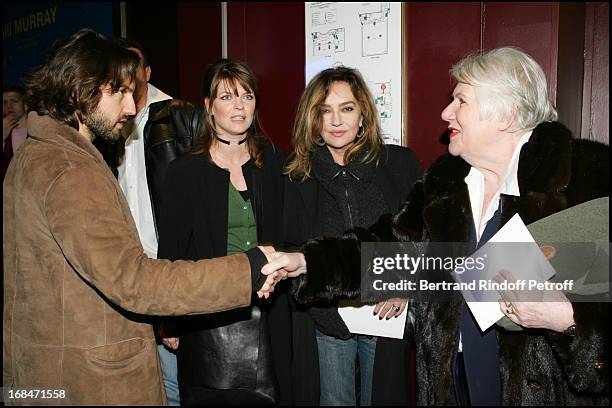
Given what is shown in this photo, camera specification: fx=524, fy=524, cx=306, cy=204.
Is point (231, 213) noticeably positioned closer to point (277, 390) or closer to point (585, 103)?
point (277, 390)

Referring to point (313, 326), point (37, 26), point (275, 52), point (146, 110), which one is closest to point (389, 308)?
point (313, 326)

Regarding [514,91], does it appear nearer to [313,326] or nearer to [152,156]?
[313,326]

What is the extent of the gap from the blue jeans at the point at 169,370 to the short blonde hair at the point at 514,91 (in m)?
2.10

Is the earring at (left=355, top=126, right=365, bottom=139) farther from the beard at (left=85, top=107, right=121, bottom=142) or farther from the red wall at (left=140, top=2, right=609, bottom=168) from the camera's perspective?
the beard at (left=85, top=107, right=121, bottom=142)

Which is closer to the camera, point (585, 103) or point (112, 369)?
point (112, 369)

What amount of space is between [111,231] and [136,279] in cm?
16

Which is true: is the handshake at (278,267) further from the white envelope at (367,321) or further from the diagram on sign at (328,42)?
the diagram on sign at (328,42)

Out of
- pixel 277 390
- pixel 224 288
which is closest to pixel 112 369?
pixel 224 288

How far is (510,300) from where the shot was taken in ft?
5.81

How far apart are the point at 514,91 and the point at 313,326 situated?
139 centimetres

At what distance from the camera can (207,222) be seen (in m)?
2.52

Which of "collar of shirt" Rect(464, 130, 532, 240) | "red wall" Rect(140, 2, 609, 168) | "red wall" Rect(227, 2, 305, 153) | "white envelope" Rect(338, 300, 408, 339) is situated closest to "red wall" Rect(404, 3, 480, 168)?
"red wall" Rect(140, 2, 609, 168)

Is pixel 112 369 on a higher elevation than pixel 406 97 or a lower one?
lower

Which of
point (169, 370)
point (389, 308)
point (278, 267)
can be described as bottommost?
point (169, 370)
